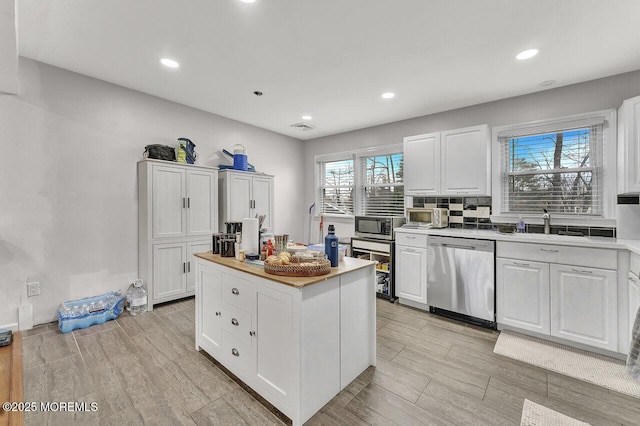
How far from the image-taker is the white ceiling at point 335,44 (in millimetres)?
1974

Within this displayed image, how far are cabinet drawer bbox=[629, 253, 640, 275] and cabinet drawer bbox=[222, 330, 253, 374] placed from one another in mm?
3113

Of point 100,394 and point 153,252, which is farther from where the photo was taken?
point 153,252

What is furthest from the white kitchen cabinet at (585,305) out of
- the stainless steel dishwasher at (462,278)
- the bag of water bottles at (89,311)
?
the bag of water bottles at (89,311)

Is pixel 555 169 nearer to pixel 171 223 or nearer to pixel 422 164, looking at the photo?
pixel 422 164

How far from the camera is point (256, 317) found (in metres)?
1.89

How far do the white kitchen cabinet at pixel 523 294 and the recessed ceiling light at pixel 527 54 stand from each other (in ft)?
6.47

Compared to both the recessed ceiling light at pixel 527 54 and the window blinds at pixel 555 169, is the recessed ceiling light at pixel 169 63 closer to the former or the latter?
the recessed ceiling light at pixel 527 54

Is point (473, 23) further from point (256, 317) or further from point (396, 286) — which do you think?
point (396, 286)

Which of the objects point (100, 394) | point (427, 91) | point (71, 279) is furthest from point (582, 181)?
point (71, 279)

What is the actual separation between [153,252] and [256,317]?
2248mm

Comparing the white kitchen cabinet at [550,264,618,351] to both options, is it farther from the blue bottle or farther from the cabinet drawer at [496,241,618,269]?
the blue bottle

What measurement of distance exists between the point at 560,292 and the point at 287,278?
8.86 feet

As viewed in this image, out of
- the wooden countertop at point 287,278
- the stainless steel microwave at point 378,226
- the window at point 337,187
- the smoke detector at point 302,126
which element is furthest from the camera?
the window at point 337,187

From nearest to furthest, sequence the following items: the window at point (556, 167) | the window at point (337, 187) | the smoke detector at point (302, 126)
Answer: the window at point (556, 167), the smoke detector at point (302, 126), the window at point (337, 187)
